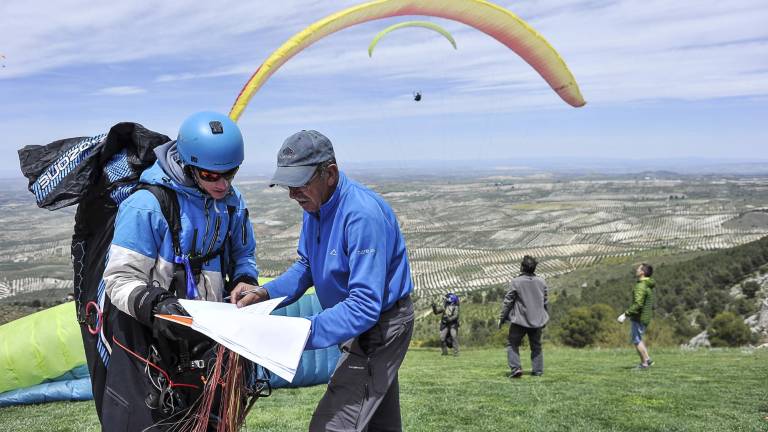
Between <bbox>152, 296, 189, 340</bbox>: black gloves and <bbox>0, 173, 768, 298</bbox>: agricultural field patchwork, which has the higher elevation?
<bbox>152, 296, 189, 340</bbox>: black gloves

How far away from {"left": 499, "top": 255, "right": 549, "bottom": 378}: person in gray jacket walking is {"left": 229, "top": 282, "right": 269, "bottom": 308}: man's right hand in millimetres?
6814

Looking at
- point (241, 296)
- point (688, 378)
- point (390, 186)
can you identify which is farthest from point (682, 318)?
point (390, 186)

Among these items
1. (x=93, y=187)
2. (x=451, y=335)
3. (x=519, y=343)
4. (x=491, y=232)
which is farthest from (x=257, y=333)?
(x=491, y=232)

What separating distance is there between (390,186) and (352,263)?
186m

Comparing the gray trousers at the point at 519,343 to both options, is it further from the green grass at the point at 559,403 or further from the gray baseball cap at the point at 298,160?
the gray baseball cap at the point at 298,160

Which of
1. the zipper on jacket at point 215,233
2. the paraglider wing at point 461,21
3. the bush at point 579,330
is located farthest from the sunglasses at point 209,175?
the bush at point 579,330

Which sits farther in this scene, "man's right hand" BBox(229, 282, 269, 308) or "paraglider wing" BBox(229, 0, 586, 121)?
"paraglider wing" BBox(229, 0, 586, 121)

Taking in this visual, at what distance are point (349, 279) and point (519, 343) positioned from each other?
25.1ft

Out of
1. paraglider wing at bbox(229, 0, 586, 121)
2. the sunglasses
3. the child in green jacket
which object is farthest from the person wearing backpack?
the sunglasses

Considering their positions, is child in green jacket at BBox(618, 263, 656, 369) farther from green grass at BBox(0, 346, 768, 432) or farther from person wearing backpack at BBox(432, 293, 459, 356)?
person wearing backpack at BBox(432, 293, 459, 356)

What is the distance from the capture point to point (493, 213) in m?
162

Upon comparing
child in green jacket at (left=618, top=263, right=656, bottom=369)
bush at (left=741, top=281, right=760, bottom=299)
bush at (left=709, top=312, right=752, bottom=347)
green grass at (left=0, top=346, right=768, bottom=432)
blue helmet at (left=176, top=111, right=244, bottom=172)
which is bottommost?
bush at (left=741, top=281, right=760, bottom=299)

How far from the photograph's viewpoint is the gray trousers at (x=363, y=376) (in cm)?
286

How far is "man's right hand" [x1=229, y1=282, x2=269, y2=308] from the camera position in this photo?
9.78ft
